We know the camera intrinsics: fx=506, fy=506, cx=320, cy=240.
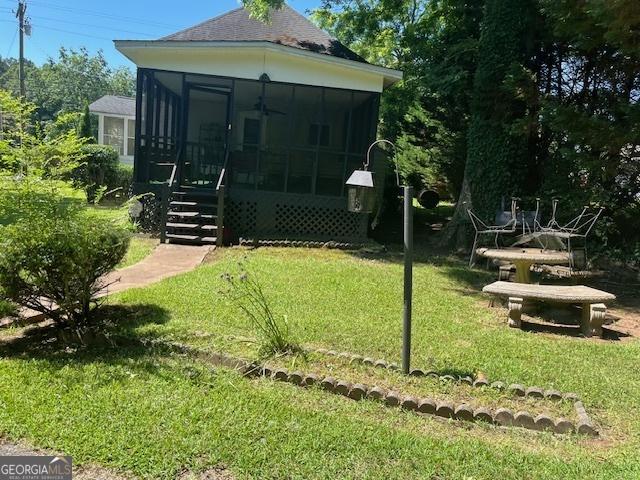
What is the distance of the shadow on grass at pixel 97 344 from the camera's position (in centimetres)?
438

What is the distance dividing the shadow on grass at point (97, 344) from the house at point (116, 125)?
25806mm

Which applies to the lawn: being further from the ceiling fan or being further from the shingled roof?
the shingled roof

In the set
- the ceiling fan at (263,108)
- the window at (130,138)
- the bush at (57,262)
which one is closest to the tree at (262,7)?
the ceiling fan at (263,108)

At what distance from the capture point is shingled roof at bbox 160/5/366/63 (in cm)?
1258

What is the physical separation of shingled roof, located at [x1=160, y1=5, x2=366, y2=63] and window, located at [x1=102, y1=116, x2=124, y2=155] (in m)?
18.9

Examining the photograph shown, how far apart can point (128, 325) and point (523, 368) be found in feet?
12.6

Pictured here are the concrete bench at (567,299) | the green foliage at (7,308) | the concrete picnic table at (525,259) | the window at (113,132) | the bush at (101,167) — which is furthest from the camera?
the window at (113,132)

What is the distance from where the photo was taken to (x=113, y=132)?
3098 centimetres

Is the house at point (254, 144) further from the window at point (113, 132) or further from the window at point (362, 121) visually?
the window at point (113, 132)

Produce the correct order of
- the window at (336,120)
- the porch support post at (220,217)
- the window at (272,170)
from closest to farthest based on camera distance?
the porch support post at (220,217) < the window at (272,170) < the window at (336,120)

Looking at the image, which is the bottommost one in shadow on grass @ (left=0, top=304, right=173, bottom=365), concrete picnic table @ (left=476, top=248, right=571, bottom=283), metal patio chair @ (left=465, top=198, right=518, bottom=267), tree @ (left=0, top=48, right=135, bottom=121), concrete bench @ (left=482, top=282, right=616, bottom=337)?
shadow on grass @ (left=0, top=304, right=173, bottom=365)

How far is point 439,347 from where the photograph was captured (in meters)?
4.95

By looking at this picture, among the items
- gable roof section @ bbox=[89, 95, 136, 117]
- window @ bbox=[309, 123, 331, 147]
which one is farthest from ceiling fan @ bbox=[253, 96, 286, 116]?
gable roof section @ bbox=[89, 95, 136, 117]

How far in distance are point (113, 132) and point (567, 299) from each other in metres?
30.5
